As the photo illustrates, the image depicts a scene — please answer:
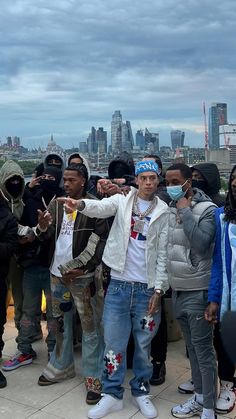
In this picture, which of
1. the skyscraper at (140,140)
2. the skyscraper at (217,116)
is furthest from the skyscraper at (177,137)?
the skyscraper at (217,116)

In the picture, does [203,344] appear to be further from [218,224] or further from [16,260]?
[16,260]

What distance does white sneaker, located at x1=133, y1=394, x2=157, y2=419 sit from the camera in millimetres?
3477

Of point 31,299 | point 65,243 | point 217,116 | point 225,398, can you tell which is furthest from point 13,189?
point 217,116

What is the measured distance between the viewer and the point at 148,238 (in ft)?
11.4

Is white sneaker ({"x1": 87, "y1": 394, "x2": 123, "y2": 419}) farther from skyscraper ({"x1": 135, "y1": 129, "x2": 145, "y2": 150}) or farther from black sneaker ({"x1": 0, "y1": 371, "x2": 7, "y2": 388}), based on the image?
skyscraper ({"x1": 135, "y1": 129, "x2": 145, "y2": 150})

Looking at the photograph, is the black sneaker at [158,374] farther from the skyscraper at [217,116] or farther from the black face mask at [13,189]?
the skyscraper at [217,116]

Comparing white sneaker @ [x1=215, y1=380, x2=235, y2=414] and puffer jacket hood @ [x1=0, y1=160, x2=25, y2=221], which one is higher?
puffer jacket hood @ [x1=0, y1=160, x2=25, y2=221]

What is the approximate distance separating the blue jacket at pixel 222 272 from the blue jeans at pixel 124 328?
544 millimetres

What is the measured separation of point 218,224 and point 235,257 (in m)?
0.28

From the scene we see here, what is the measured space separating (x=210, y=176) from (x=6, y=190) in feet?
6.21

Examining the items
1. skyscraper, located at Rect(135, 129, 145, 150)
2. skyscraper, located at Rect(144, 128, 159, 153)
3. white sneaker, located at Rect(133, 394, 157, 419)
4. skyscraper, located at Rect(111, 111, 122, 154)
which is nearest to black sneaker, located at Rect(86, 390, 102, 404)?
white sneaker, located at Rect(133, 394, 157, 419)

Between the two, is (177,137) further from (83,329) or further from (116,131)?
(83,329)

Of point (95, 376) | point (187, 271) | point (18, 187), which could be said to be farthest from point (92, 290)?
point (18, 187)

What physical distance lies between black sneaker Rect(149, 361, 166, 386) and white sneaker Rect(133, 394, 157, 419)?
40cm
